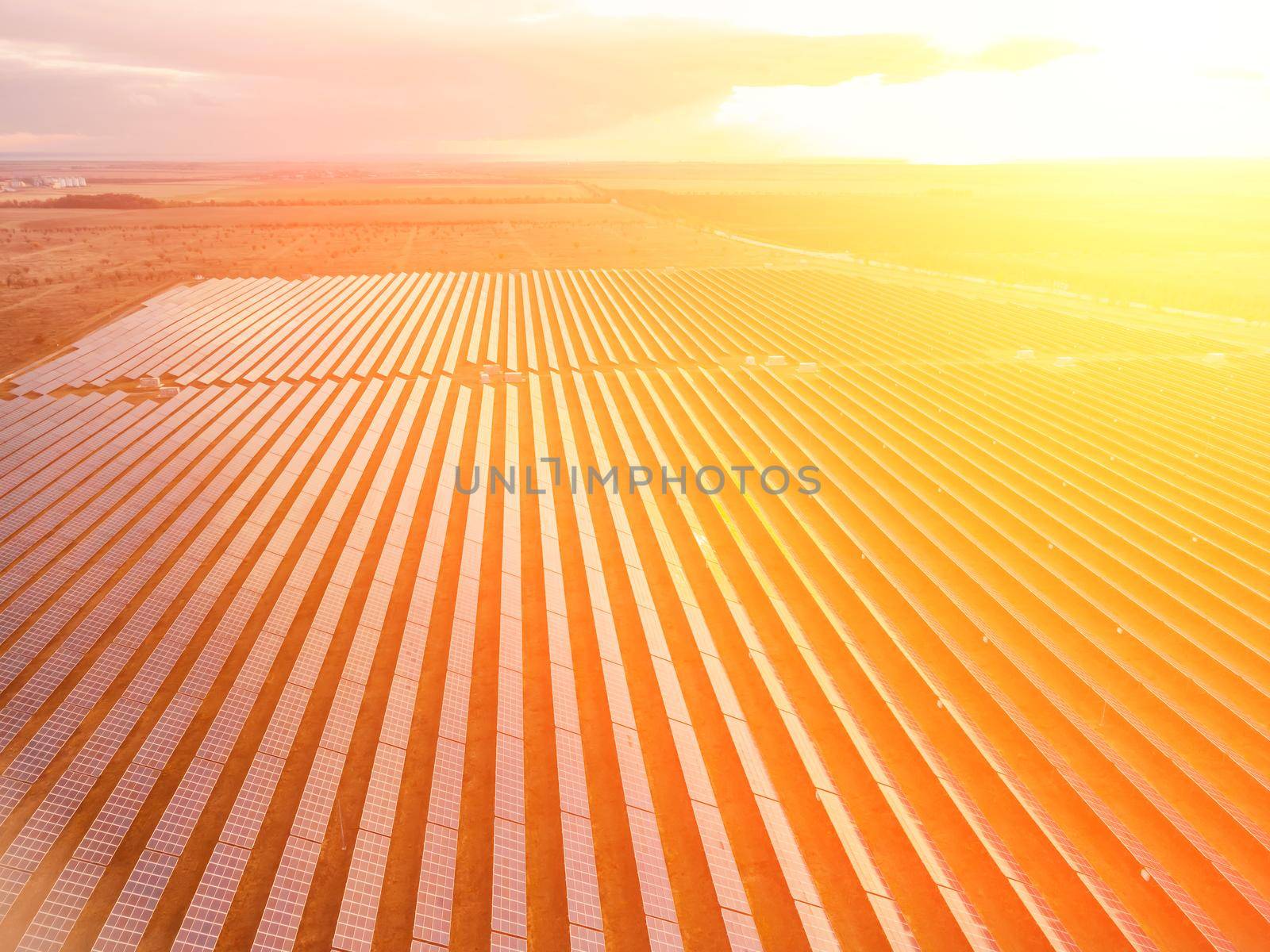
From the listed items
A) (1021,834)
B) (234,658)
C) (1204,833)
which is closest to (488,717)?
(234,658)

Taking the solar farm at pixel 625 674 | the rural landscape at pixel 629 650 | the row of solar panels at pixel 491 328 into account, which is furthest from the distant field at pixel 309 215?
the solar farm at pixel 625 674

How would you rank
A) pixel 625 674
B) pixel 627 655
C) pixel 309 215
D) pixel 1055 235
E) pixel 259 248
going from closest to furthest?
pixel 625 674
pixel 627 655
pixel 259 248
pixel 1055 235
pixel 309 215

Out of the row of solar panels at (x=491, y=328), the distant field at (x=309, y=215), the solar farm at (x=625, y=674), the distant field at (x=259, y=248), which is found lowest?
the solar farm at (x=625, y=674)

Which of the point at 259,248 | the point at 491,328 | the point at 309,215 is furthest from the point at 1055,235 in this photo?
the point at 309,215

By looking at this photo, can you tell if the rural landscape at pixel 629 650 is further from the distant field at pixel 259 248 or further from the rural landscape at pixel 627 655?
the distant field at pixel 259 248

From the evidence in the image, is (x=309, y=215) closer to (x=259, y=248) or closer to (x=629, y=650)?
(x=259, y=248)

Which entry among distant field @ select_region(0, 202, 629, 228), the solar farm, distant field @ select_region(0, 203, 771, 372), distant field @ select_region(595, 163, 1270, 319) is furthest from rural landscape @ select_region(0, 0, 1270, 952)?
distant field @ select_region(0, 202, 629, 228)
